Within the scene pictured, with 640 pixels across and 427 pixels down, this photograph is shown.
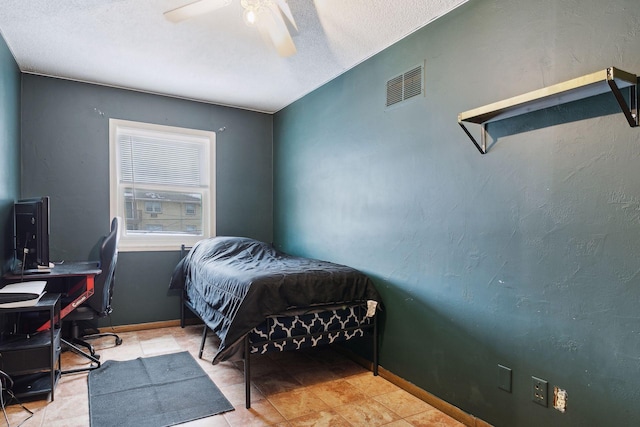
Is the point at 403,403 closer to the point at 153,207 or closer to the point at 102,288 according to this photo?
the point at 102,288

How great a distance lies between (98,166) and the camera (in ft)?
12.5

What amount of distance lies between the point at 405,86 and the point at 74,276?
115 inches

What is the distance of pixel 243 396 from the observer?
253 cm

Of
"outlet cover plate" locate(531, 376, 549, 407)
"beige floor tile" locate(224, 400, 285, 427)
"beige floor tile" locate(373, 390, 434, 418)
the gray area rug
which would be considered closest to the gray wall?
the gray area rug

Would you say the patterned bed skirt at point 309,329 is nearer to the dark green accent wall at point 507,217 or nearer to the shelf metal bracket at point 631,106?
the dark green accent wall at point 507,217

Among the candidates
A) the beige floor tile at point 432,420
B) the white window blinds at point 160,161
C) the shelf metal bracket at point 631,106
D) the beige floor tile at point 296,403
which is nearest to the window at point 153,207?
the white window blinds at point 160,161

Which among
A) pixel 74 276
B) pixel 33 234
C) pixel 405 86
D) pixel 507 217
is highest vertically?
pixel 405 86

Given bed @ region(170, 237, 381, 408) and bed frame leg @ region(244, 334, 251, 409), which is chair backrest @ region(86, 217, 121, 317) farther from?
bed frame leg @ region(244, 334, 251, 409)

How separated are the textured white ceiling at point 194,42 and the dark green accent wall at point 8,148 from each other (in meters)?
0.18

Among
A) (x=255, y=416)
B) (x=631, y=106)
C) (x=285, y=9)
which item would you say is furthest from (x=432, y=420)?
(x=285, y=9)

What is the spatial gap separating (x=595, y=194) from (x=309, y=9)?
1.86 metres

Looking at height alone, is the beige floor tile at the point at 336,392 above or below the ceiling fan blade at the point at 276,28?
below

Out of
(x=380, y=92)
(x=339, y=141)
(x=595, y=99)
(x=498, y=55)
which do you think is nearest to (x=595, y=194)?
(x=595, y=99)

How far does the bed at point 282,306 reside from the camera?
2.42 m
